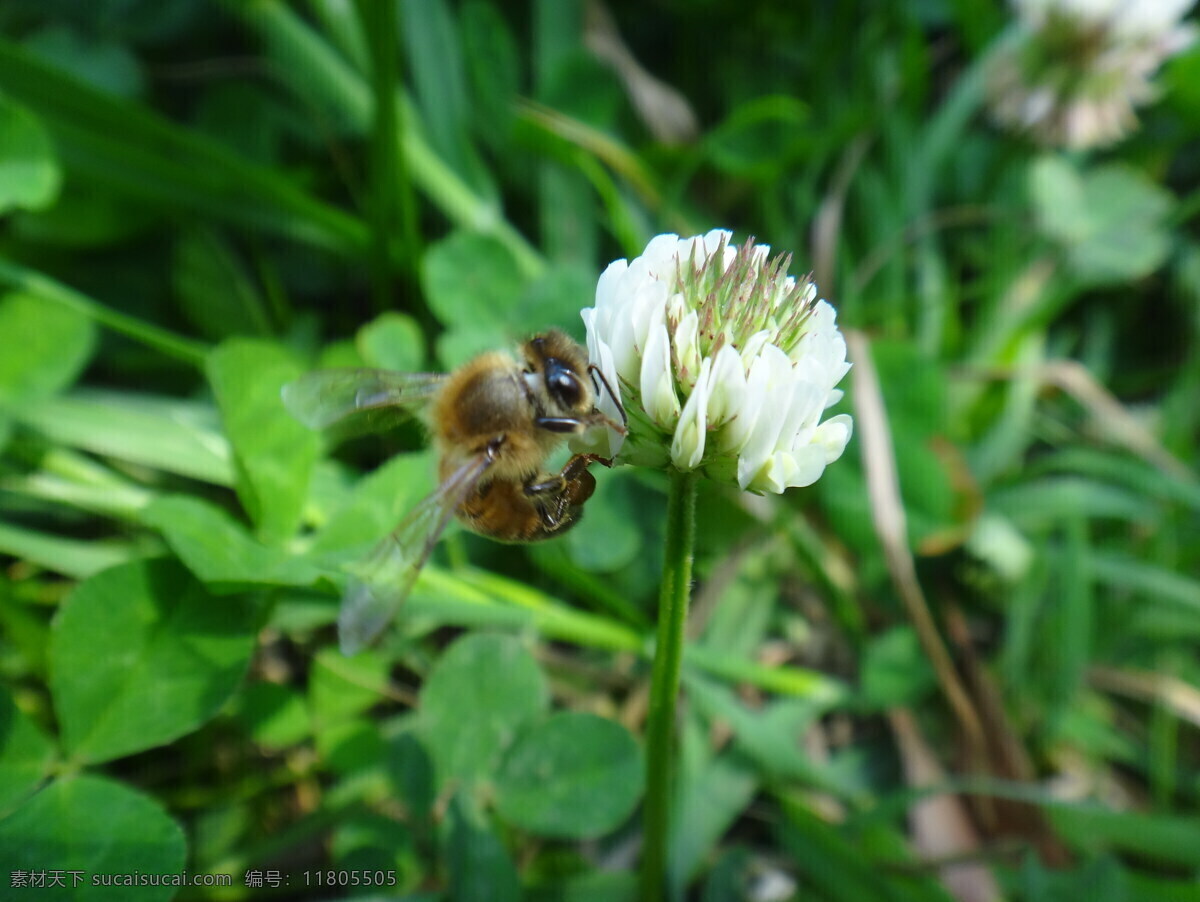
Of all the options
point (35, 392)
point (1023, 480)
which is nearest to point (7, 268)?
point (35, 392)

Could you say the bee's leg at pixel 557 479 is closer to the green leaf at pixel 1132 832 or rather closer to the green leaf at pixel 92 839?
the green leaf at pixel 92 839

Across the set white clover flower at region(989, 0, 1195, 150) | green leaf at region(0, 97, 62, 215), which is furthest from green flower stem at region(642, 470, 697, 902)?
white clover flower at region(989, 0, 1195, 150)

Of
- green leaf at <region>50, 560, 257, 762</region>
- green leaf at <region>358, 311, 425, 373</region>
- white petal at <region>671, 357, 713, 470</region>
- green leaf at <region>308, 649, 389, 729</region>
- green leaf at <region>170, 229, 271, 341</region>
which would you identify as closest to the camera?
white petal at <region>671, 357, 713, 470</region>

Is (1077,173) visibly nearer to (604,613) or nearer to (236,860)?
(604,613)

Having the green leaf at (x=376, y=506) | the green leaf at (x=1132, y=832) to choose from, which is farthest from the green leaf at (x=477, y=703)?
the green leaf at (x=1132, y=832)

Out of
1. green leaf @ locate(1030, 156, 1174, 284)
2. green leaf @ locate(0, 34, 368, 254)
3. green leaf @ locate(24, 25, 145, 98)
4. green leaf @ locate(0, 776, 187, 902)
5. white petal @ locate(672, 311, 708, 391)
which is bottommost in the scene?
green leaf @ locate(0, 776, 187, 902)

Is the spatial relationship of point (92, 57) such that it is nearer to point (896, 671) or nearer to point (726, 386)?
point (726, 386)

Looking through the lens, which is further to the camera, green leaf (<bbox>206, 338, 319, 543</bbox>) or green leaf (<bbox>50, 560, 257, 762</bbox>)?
green leaf (<bbox>206, 338, 319, 543</bbox>)

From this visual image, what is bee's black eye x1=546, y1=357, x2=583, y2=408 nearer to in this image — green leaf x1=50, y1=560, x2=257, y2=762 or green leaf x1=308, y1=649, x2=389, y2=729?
green leaf x1=50, y1=560, x2=257, y2=762
